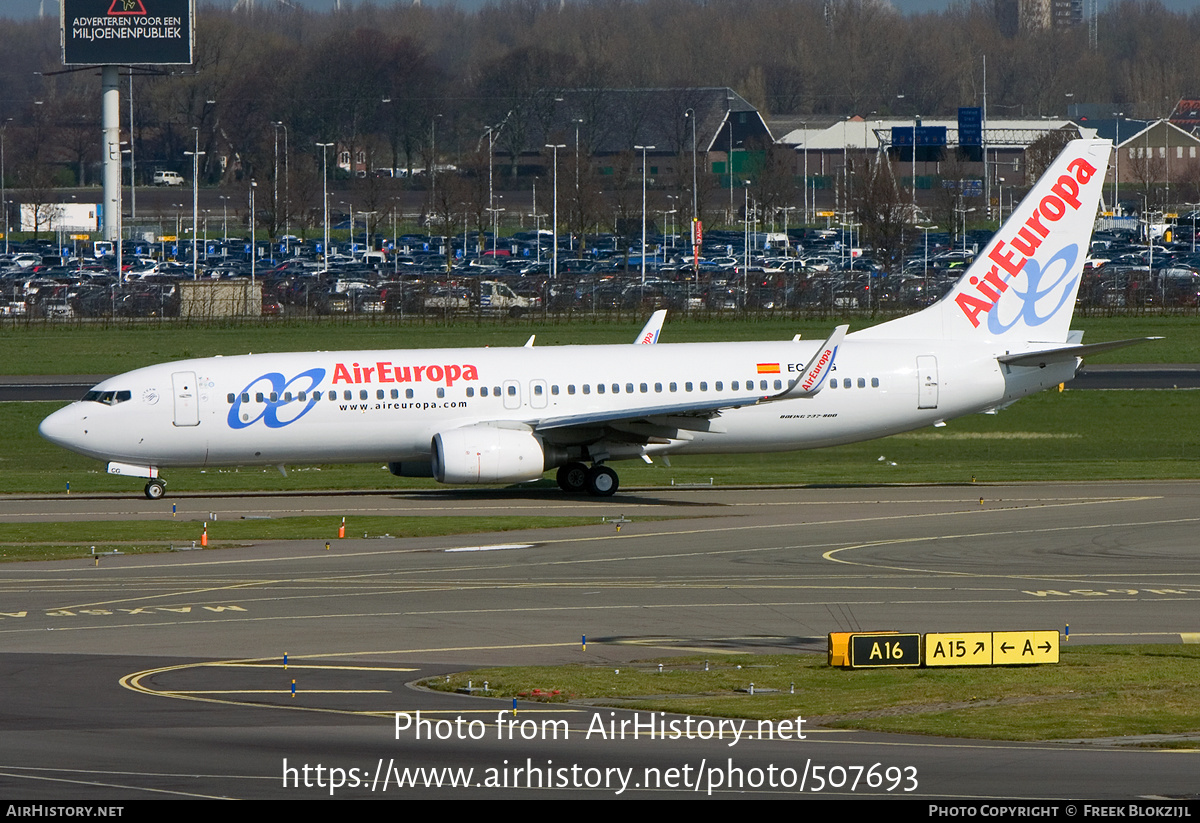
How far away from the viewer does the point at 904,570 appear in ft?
105

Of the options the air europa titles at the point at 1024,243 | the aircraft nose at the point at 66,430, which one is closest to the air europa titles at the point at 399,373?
the aircraft nose at the point at 66,430

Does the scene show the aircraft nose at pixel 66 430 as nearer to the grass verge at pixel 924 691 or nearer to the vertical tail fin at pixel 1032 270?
the vertical tail fin at pixel 1032 270

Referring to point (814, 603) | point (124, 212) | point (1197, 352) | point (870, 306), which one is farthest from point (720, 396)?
A: point (124, 212)

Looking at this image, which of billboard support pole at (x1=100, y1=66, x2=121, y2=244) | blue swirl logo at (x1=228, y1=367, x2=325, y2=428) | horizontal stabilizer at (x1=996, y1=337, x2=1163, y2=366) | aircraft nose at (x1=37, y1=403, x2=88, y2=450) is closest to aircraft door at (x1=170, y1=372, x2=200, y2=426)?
blue swirl logo at (x1=228, y1=367, x2=325, y2=428)

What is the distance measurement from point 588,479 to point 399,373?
19.3ft

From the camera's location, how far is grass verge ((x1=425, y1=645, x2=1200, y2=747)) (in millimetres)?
19484

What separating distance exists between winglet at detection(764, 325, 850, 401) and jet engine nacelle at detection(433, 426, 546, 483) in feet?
20.9

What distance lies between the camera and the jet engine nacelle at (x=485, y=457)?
41594mm

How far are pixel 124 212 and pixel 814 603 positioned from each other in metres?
170

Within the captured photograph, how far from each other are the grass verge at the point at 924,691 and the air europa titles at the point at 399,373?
68.3ft

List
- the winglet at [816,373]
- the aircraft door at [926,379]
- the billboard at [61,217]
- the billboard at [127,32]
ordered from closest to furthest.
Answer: the winglet at [816,373] → the aircraft door at [926,379] → the billboard at [127,32] → the billboard at [61,217]

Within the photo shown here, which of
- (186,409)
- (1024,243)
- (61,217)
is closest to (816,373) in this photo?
(1024,243)

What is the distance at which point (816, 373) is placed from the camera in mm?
41781
